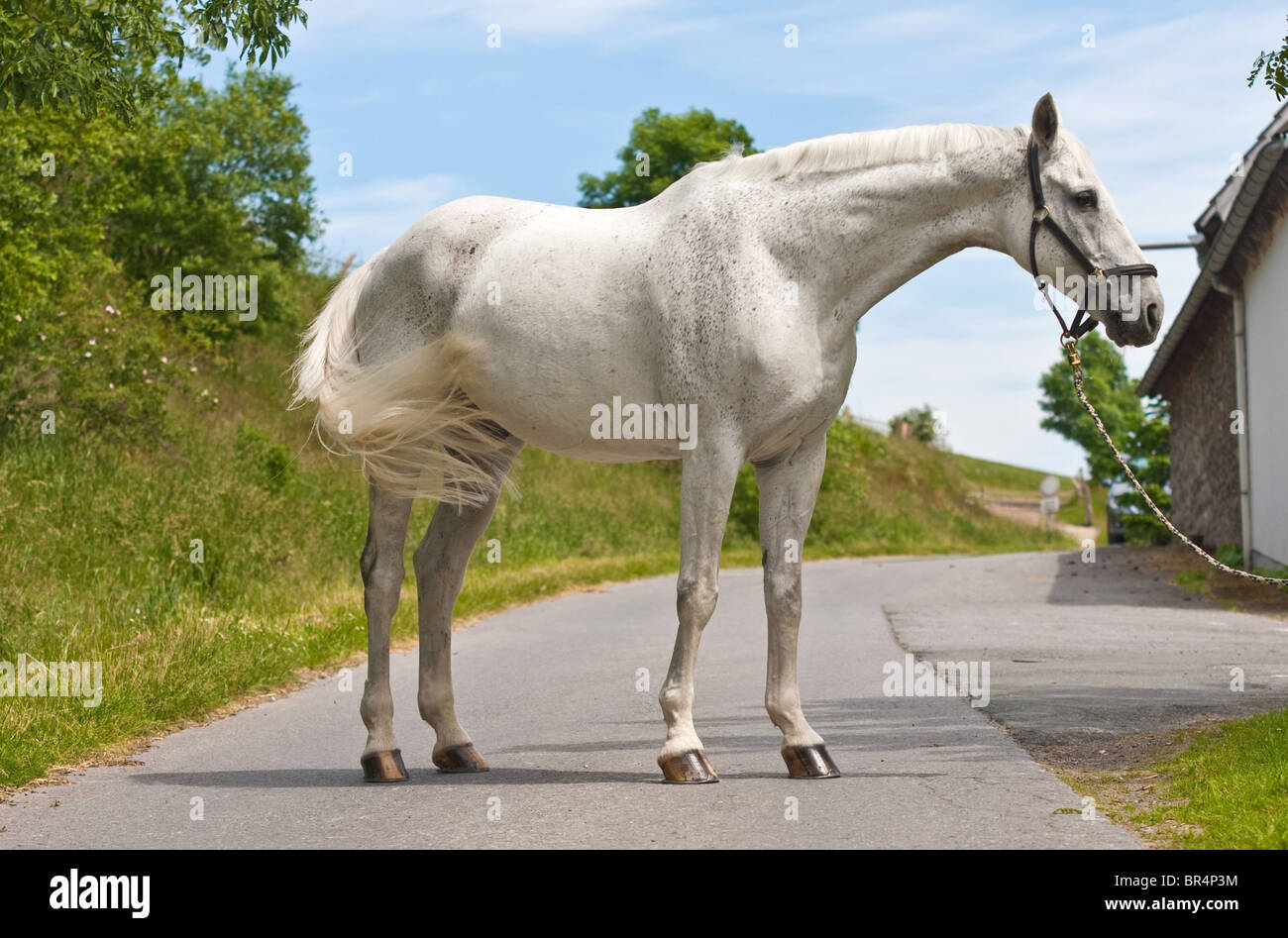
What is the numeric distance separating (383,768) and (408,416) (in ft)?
5.12

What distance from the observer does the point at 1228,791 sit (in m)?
5.20

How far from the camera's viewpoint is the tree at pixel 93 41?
772 centimetres

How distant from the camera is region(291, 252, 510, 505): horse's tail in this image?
631 centimetres

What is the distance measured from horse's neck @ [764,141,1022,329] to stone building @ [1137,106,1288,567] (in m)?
11.8

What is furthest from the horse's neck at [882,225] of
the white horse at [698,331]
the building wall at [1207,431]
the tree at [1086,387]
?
the tree at [1086,387]

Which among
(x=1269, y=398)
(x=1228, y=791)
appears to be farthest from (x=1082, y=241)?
(x=1269, y=398)

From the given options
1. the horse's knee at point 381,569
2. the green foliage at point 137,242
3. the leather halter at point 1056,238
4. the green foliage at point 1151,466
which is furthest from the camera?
the green foliage at point 1151,466

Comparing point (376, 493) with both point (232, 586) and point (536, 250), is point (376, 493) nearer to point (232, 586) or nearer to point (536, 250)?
point (536, 250)

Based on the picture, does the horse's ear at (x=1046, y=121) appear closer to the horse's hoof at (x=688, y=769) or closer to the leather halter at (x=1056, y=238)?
the leather halter at (x=1056, y=238)

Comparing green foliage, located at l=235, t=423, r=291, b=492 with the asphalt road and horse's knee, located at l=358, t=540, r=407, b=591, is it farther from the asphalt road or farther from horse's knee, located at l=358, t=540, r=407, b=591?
horse's knee, located at l=358, t=540, r=407, b=591

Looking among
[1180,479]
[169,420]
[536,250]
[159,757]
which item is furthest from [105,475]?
[1180,479]

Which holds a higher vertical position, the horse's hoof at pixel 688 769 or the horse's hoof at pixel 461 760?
the horse's hoof at pixel 688 769

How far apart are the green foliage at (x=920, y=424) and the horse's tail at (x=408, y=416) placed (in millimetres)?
62105

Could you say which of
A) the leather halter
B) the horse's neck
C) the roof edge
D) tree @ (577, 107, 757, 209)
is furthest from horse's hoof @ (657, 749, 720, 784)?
tree @ (577, 107, 757, 209)
